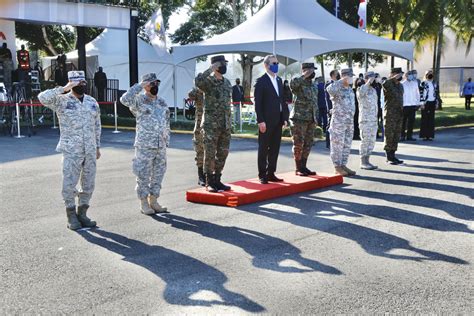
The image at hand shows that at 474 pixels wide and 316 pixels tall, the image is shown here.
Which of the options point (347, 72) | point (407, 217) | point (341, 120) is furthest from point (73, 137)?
point (347, 72)

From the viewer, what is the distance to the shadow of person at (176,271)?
14.0 ft

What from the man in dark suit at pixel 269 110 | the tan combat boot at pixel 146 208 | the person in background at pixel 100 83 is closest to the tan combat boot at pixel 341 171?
the man in dark suit at pixel 269 110

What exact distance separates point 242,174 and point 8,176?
416cm

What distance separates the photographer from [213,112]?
298 inches

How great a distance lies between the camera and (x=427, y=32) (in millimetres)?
33062

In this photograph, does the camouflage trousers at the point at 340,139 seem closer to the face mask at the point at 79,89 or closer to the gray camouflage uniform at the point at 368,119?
the gray camouflage uniform at the point at 368,119

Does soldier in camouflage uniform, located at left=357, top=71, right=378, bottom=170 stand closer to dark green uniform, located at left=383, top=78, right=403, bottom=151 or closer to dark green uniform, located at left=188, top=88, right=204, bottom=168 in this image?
dark green uniform, located at left=383, top=78, right=403, bottom=151

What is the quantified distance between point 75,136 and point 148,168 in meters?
1.04

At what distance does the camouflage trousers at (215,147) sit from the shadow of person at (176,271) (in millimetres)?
1918

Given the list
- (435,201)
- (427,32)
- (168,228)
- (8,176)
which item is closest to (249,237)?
(168,228)

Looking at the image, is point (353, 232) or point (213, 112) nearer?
point (353, 232)

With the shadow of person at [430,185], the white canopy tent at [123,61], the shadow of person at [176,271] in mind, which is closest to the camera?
the shadow of person at [176,271]

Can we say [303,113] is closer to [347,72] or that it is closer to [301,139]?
[301,139]

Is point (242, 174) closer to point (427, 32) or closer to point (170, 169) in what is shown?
point (170, 169)
